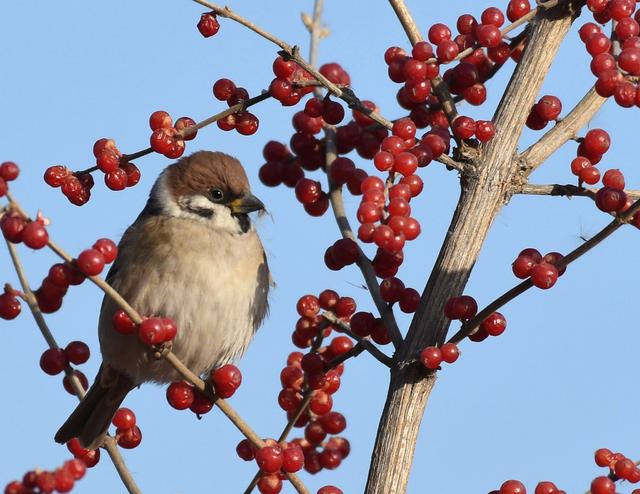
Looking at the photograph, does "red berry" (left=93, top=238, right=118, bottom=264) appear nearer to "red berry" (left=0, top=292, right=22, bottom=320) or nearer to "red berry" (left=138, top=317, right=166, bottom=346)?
"red berry" (left=138, top=317, right=166, bottom=346)

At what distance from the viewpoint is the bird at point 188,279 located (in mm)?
4352

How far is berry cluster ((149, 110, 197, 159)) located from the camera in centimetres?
316

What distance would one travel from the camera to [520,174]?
10.5ft

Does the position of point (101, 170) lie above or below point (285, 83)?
below

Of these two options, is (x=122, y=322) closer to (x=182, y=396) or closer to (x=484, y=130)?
(x=182, y=396)

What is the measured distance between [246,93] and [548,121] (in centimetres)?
100

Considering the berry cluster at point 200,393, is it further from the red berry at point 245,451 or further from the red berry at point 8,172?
the red berry at point 8,172

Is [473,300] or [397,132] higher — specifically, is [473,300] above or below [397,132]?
below

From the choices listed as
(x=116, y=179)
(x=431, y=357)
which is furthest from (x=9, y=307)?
(x=431, y=357)

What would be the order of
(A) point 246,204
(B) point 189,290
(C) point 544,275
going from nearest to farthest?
(C) point 544,275 → (B) point 189,290 → (A) point 246,204

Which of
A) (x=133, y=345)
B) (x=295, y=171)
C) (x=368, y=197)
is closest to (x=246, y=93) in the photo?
(x=295, y=171)

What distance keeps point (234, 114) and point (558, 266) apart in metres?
1.15

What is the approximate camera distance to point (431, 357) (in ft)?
9.67

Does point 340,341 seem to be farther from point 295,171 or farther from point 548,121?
point 548,121
